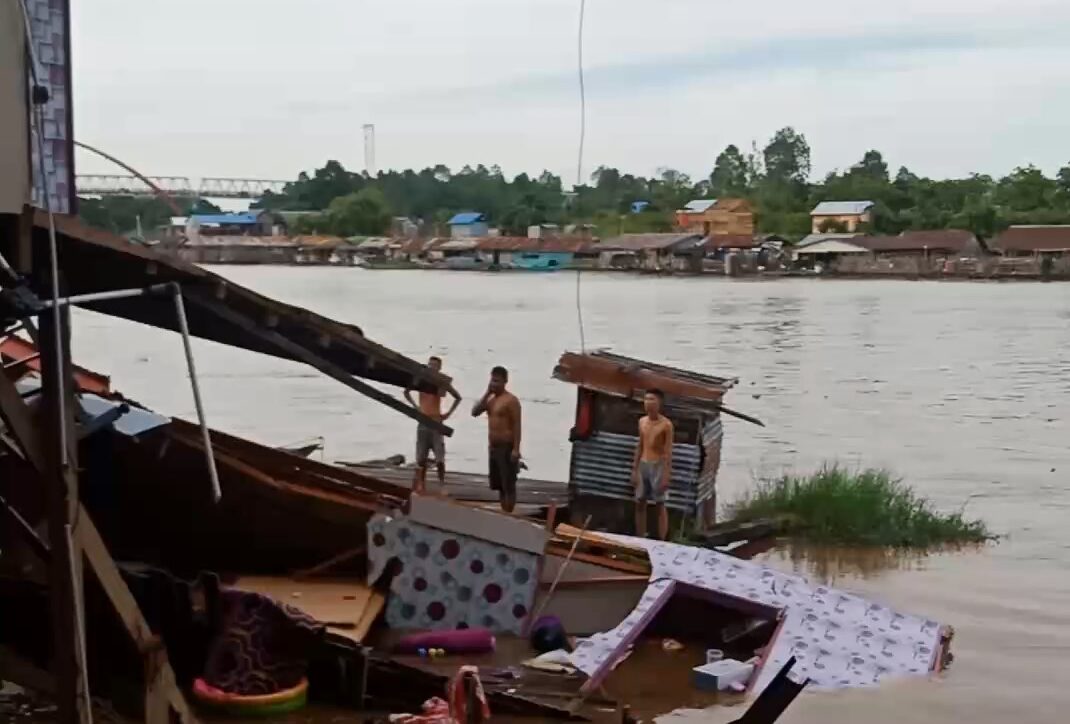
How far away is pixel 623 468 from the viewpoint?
43.3 ft

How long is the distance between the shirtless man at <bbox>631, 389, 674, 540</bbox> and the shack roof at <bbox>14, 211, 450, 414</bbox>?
14.9 ft

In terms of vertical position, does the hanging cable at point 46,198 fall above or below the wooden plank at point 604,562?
above

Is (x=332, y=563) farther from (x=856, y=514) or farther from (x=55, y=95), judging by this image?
(x=856, y=514)

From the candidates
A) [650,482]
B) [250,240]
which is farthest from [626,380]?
[250,240]

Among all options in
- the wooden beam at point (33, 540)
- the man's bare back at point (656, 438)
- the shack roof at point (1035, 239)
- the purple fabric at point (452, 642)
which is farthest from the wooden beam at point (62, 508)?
the shack roof at point (1035, 239)

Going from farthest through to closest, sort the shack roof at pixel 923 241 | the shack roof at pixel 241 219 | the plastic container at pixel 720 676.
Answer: the shack roof at pixel 241 219 < the shack roof at pixel 923 241 < the plastic container at pixel 720 676

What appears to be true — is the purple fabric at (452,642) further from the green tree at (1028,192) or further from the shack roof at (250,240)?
the shack roof at (250,240)

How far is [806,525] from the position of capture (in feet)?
49.0


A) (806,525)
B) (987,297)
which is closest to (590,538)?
(806,525)

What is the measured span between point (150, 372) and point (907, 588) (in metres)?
27.2

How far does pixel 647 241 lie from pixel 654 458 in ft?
306

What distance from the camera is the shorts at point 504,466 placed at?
13.7m

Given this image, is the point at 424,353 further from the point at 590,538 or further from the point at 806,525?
the point at 590,538

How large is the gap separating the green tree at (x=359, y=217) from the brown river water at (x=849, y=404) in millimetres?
57604
